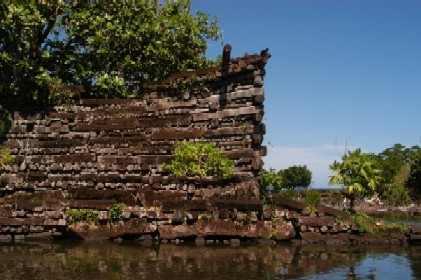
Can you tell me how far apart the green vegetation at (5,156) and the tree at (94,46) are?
8.11ft

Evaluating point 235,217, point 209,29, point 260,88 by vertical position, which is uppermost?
point 209,29

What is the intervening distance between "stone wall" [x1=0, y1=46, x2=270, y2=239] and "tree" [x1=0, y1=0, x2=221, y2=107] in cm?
227

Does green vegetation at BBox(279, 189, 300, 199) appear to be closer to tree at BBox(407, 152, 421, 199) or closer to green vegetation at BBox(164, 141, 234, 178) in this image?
green vegetation at BBox(164, 141, 234, 178)

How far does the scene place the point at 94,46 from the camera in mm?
24609

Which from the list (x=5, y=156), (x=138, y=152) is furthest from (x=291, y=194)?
(x=5, y=156)

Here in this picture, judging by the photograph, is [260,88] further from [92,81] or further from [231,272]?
[92,81]

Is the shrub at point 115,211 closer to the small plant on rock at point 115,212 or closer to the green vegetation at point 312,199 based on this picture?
the small plant on rock at point 115,212

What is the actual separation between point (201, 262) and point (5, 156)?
11312 millimetres

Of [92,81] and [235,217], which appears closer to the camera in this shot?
[235,217]

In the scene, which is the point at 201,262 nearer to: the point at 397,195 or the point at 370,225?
the point at 370,225

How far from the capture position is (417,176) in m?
54.3

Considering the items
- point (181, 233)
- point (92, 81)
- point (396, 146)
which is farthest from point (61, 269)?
point (396, 146)

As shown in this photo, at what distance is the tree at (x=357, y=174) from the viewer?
20.2 m

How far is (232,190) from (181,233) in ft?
8.08
